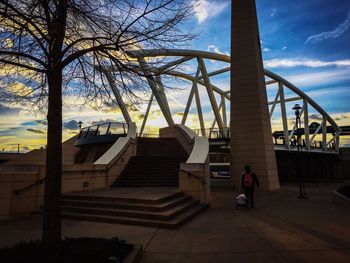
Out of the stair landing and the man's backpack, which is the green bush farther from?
the man's backpack

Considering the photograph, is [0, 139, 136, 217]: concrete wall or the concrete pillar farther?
the concrete pillar

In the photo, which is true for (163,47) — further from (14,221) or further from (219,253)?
(14,221)

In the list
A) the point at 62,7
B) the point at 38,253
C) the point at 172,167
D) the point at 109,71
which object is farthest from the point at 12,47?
the point at 172,167

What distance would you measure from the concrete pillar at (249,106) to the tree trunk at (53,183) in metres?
16.6

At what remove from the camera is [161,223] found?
7461 mm

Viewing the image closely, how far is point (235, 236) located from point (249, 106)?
15099 mm

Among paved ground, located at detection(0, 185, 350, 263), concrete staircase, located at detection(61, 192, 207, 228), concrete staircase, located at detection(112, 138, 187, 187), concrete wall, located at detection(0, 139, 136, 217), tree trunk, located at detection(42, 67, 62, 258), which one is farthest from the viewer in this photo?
concrete staircase, located at detection(112, 138, 187, 187)

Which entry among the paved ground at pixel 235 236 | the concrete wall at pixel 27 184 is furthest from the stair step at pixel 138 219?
the concrete wall at pixel 27 184

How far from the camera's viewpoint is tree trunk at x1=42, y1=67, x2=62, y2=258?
443 centimetres

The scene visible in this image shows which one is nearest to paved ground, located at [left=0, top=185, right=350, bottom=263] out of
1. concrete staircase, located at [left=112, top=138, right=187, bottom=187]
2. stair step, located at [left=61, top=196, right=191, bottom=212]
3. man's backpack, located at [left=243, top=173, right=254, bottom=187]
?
stair step, located at [left=61, top=196, right=191, bottom=212]

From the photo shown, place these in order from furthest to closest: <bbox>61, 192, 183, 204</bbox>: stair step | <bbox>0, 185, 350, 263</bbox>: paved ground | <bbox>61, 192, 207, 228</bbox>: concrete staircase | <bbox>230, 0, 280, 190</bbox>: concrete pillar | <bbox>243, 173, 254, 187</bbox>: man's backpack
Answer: <bbox>230, 0, 280, 190</bbox>: concrete pillar, <bbox>243, 173, 254, 187</bbox>: man's backpack, <bbox>61, 192, 183, 204</bbox>: stair step, <bbox>61, 192, 207, 228</bbox>: concrete staircase, <bbox>0, 185, 350, 263</bbox>: paved ground

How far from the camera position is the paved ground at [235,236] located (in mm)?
5191

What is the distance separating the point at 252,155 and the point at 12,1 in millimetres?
→ 17584

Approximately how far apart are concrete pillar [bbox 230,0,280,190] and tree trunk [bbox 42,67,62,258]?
→ 652 inches
